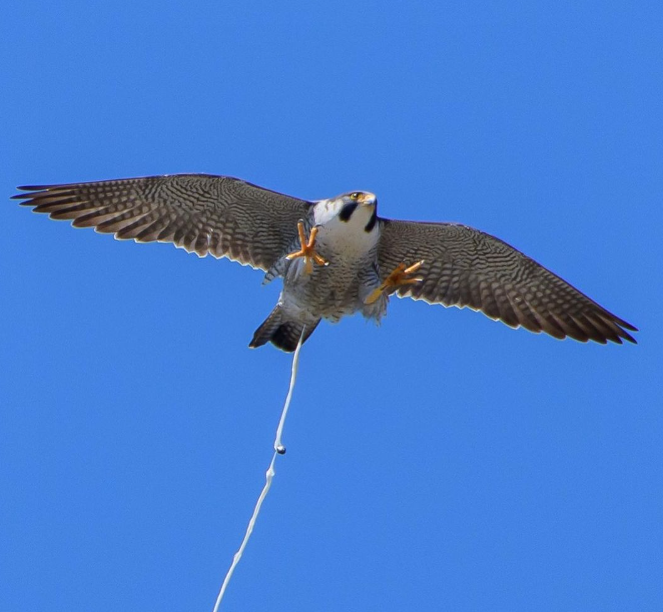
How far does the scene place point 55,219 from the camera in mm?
9461

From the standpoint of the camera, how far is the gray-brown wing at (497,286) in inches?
384

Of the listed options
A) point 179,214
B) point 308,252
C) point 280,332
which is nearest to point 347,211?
point 308,252

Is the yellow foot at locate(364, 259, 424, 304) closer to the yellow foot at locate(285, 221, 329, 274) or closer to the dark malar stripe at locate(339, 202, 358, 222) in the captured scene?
the yellow foot at locate(285, 221, 329, 274)

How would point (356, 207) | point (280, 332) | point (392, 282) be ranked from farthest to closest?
point (280, 332), point (392, 282), point (356, 207)

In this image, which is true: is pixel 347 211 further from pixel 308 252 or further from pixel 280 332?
pixel 280 332

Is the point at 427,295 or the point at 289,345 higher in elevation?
the point at 427,295

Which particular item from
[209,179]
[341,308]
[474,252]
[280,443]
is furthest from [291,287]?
[280,443]

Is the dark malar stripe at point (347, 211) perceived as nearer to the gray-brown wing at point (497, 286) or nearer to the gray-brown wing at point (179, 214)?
the gray-brown wing at point (179, 214)

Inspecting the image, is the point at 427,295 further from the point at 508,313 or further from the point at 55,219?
the point at 55,219

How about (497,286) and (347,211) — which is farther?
(497,286)

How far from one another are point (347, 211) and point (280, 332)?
1398mm

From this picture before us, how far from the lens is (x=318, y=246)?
9078mm

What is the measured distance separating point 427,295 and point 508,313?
79 centimetres

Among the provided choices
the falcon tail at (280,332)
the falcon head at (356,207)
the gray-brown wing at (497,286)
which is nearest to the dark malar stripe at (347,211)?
the falcon head at (356,207)
